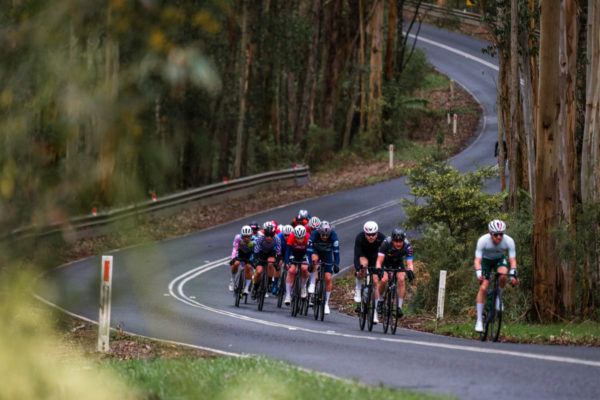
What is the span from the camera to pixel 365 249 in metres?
16.2

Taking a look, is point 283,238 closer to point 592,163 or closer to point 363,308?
point 363,308

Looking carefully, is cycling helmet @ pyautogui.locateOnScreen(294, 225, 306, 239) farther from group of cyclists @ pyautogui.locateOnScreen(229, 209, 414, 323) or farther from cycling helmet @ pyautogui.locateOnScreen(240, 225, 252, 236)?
cycling helmet @ pyautogui.locateOnScreen(240, 225, 252, 236)

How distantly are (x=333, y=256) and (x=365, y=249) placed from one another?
5.30ft

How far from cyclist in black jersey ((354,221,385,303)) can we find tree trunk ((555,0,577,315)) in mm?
3231

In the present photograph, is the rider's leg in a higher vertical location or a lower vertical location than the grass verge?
lower

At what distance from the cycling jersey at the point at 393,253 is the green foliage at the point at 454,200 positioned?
6.61m

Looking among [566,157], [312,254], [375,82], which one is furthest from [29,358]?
[375,82]

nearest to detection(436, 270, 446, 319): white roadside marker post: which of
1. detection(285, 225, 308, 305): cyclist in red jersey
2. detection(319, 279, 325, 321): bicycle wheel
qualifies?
detection(319, 279, 325, 321): bicycle wheel

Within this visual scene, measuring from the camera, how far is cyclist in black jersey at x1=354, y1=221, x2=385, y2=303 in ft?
52.0

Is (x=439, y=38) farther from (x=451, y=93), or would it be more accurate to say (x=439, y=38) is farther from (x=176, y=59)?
(x=176, y=59)

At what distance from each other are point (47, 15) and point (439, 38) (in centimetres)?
6572

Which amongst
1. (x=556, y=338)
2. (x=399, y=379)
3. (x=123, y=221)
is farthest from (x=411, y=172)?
(x=123, y=221)

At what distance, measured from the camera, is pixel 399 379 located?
9672mm

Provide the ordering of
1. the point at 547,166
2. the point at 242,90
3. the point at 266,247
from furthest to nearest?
1. the point at 242,90
2. the point at 266,247
3. the point at 547,166
